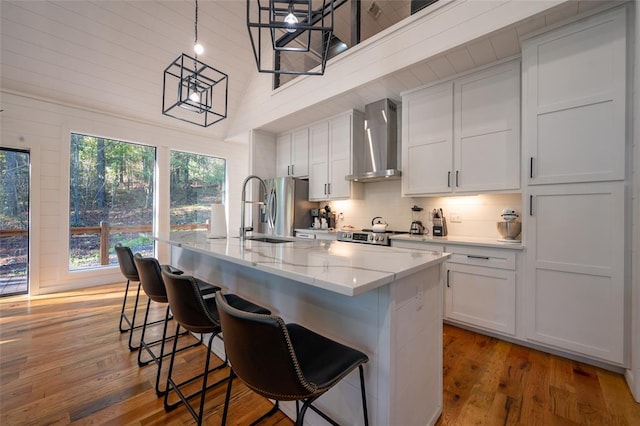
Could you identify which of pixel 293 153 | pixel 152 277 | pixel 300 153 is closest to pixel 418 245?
pixel 152 277

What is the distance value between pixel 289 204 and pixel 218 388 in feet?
9.79

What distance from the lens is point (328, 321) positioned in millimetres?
1355

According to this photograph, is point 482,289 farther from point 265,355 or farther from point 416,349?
point 265,355

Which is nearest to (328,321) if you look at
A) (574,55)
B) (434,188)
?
(434,188)

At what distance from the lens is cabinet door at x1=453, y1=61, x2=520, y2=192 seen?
2.55m

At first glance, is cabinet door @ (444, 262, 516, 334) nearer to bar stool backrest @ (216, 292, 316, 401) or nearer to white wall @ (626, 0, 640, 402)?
white wall @ (626, 0, 640, 402)

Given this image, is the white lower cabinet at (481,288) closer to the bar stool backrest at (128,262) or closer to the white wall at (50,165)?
the bar stool backrest at (128,262)

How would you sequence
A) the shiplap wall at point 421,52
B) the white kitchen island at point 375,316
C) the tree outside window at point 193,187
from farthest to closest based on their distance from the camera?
1. the tree outside window at point 193,187
2. the shiplap wall at point 421,52
3. the white kitchen island at point 375,316

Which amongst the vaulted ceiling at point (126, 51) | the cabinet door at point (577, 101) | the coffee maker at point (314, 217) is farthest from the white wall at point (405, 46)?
the coffee maker at point (314, 217)

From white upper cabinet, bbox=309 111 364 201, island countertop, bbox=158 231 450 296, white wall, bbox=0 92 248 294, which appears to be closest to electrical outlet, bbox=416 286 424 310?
island countertop, bbox=158 231 450 296

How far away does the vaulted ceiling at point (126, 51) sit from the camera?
3.01 meters

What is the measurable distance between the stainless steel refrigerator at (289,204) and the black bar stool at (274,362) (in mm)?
3417

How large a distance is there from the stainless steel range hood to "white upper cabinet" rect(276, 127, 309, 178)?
1.15 metres

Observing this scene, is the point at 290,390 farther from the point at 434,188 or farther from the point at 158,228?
the point at 158,228
